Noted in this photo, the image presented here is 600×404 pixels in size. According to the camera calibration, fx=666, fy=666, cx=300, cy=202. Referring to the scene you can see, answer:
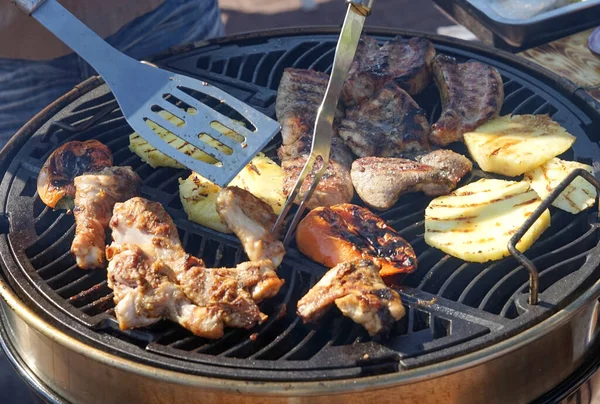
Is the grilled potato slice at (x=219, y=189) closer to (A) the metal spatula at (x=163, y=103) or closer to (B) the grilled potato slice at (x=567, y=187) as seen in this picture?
(A) the metal spatula at (x=163, y=103)

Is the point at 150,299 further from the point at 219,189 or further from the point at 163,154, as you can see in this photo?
the point at 163,154

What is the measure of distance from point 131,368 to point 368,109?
5.35ft

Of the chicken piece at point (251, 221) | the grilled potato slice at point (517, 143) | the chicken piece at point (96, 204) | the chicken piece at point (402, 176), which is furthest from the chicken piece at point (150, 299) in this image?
the grilled potato slice at point (517, 143)

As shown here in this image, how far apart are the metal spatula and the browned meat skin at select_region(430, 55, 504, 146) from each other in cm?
82

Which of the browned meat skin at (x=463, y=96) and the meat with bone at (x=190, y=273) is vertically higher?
the browned meat skin at (x=463, y=96)

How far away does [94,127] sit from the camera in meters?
3.11

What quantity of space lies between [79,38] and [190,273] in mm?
1281

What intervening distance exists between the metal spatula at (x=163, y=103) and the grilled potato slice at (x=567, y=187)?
107 centimetres

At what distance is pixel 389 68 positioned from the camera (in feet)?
10.5

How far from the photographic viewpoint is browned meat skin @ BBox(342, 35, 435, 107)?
124 inches

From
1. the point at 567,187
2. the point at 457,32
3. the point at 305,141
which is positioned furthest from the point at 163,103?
the point at 457,32

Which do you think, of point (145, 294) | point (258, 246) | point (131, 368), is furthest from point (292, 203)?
point (131, 368)

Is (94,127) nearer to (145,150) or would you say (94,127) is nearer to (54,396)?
(145,150)

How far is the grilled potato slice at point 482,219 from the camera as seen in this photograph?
2.37 m
